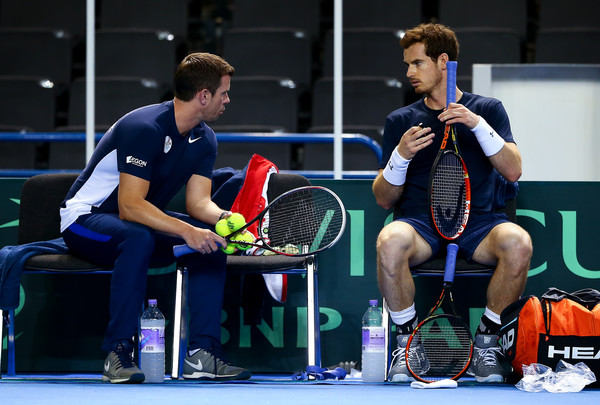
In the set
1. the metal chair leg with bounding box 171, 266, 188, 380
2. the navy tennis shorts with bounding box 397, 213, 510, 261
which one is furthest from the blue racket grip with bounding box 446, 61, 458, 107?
the metal chair leg with bounding box 171, 266, 188, 380

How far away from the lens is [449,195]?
13.1ft

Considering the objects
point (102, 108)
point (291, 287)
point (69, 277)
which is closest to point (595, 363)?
point (291, 287)

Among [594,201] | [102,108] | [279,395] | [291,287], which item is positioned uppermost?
[102,108]

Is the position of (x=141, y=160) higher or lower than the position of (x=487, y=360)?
higher

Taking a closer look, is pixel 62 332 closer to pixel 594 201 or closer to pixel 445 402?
pixel 445 402

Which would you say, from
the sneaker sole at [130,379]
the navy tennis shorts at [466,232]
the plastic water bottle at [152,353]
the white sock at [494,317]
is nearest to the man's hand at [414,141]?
the navy tennis shorts at [466,232]

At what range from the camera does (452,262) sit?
3.90 meters

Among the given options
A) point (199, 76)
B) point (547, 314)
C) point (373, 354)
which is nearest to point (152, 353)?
point (373, 354)

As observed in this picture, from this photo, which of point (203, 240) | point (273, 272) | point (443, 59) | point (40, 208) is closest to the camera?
point (203, 240)

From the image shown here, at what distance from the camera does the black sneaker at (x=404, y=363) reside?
3848 mm

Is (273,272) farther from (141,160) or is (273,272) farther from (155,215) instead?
(141,160)

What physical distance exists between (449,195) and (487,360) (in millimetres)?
689

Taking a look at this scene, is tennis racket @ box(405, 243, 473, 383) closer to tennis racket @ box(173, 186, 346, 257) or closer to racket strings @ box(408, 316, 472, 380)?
racket strings @ box(408, 316, 472, 380)

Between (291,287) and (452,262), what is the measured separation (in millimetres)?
1007
